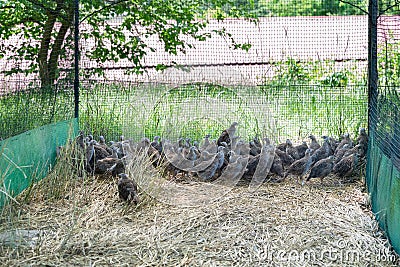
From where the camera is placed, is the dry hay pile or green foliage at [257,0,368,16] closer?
the dry hay pile

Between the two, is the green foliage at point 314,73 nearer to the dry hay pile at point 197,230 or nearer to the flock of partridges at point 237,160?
the flock of partridges at point 237,160

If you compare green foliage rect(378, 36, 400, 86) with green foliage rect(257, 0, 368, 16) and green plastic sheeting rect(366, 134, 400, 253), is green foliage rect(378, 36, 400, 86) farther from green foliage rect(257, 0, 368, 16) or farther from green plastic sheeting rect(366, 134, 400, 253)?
green foliage rect(257, 0, 368, 16)

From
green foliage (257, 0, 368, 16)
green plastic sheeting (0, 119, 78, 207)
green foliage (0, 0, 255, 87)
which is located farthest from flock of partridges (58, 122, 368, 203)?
green foliage (257, 0, 368, 16)

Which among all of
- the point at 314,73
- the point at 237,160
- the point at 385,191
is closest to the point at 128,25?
the point at 314,73

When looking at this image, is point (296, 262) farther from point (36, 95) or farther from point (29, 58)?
point (29, 58)

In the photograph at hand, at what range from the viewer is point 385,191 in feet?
13.5

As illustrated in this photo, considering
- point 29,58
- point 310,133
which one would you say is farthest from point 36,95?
point 310,133

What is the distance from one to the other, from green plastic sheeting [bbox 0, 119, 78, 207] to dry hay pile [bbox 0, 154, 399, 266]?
0.14 m

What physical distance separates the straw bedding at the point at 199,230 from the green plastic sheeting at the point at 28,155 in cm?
15

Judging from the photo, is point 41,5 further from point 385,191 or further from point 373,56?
point 385,191

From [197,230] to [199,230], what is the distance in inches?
0.6

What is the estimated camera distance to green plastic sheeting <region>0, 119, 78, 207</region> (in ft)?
14.7

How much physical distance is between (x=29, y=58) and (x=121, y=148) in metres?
1.62

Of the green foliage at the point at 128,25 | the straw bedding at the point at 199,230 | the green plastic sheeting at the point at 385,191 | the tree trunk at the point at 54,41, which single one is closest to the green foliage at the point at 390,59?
the green plastic sheeting at the point at 385,191
